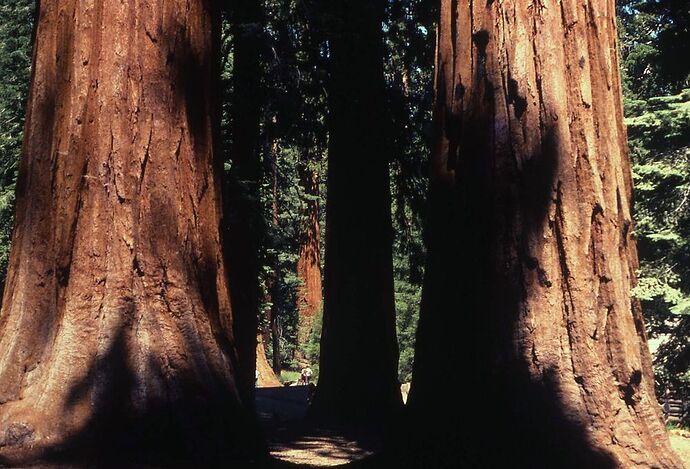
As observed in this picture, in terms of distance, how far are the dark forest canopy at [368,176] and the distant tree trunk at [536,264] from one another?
20mm

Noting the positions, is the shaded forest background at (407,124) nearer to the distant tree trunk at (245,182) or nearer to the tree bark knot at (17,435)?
the distant tree trunk at (245,182)

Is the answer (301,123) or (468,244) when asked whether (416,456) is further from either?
(301,123)

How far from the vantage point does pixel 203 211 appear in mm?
5613

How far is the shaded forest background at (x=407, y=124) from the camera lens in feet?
43.2

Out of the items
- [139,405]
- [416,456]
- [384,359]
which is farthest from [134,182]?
[384,359]

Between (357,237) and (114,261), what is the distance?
757cm

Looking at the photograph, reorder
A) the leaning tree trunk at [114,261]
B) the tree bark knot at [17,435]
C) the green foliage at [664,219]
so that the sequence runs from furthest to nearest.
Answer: the green foliage at [664,219] → the leaning tree trunk at [114,261] → the tree bark knot at [17,435]

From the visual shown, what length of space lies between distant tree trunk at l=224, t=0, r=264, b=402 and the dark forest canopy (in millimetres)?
40

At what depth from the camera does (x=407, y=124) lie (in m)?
14.4

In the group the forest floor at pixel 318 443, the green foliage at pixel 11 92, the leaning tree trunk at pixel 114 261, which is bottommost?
the forest floor at pixel 318 443

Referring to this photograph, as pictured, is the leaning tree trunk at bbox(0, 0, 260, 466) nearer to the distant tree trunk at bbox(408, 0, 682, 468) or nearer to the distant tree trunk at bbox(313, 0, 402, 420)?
the distant tree trunk at bbox(408, 0, 682, 468)

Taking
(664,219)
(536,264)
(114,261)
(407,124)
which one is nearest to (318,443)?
(536,264)

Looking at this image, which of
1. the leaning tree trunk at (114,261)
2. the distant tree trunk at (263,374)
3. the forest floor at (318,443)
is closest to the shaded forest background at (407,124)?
the forest floor at (318,443)

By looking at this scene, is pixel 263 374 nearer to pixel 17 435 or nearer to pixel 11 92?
pixel 11 92
